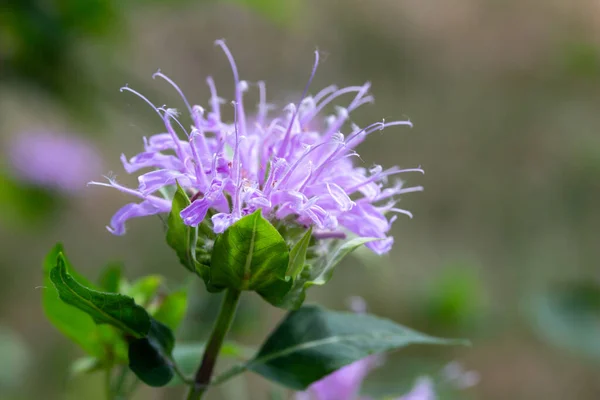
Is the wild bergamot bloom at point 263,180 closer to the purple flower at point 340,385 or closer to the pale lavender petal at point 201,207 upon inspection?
the pale lavender petal at point 201,207

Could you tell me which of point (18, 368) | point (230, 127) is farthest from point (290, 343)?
point (18, 368)

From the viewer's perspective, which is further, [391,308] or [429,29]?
[429,29]

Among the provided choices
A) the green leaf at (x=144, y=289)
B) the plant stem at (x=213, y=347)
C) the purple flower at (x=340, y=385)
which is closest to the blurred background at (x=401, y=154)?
the purple flower at (x=340, y=385)

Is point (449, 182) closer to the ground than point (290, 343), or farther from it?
farther from it

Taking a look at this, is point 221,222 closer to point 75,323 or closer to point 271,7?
point 75,323

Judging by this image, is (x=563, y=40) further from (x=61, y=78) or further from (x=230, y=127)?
(x=230, y=127)

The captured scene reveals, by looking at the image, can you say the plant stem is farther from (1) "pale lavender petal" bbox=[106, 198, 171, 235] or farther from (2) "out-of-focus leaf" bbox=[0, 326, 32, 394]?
(2) "out-of-focus leaf" bbox=[0, 326, 32, 394]

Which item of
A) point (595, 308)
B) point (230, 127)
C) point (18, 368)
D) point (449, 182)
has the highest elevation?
point (449, 182)
